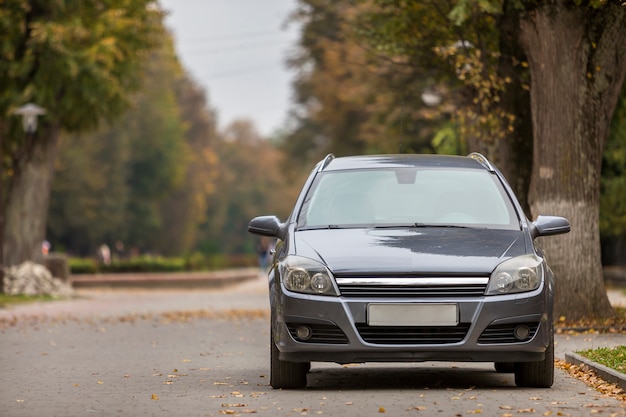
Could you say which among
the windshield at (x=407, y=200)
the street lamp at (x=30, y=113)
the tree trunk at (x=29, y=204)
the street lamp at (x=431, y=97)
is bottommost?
the tree trunk at (x=29, y=204)

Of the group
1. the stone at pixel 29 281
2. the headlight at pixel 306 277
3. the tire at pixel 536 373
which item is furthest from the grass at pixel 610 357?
the stone at pixel 29 281

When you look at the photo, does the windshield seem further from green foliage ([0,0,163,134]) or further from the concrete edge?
green foliage ([0,0,163,134])

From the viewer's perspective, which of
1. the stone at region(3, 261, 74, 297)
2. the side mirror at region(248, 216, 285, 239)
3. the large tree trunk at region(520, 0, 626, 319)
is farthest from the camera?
the stone at region(3, 261, 74, 297)

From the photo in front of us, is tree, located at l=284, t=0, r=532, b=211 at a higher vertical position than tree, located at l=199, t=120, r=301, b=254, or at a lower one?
higher

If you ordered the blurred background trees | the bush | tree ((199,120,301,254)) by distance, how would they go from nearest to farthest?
the blurred background trees → the bush → tree ((199,120,301,254))

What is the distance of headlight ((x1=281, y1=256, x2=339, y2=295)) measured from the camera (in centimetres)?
970

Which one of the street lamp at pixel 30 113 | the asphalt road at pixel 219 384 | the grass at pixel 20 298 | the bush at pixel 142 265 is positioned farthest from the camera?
the bush at pixel 142 265

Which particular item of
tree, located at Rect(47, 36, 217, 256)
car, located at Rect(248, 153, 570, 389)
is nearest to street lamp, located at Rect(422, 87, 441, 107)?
car, located at Rect(248, 153, 570, 389)

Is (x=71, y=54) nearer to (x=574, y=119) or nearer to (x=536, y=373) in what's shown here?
(x=574, y=119)

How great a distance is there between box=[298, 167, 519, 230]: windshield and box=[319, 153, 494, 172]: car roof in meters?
0.08

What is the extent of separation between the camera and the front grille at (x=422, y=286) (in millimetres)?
9609

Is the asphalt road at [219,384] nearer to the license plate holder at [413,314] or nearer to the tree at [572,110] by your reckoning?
the license plate holder at [413,314]

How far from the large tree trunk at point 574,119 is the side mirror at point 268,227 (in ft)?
24.8

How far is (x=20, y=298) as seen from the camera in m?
30.6
